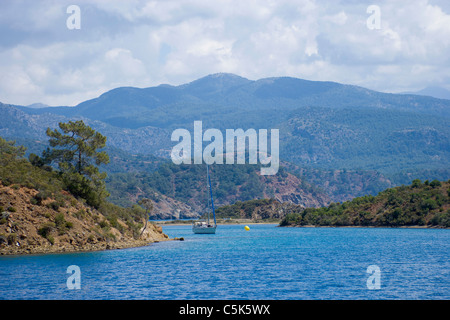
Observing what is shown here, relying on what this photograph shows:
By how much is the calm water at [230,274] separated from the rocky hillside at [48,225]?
225 centimetres

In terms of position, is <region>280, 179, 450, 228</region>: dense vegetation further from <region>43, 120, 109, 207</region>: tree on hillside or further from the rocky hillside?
the rocky hillside

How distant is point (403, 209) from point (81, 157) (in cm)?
7905

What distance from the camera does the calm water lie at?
122 ft

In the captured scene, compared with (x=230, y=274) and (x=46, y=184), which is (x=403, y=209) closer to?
(x=46, y=184)

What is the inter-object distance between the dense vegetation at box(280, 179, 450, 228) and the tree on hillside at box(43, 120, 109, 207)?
73702 mm

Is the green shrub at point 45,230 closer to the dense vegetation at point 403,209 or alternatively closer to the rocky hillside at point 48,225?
→ the rocky hillside at point 48,225

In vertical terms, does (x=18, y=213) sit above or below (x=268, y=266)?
above

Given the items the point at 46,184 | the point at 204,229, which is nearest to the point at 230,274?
the point at 46,184
